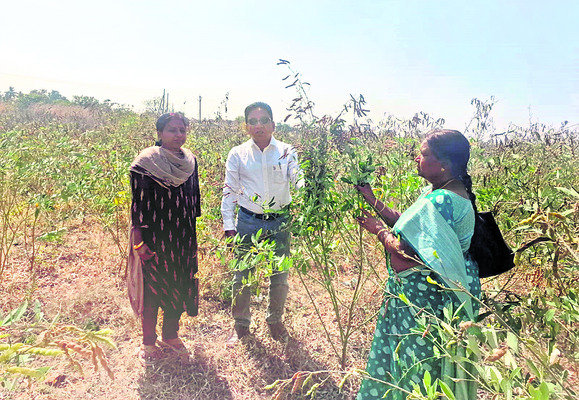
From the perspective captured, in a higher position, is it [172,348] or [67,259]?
[67,259]

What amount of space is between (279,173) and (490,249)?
49.4 inches

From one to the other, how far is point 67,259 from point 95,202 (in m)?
0.74

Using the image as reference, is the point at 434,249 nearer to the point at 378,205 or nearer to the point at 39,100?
the point at 378,205

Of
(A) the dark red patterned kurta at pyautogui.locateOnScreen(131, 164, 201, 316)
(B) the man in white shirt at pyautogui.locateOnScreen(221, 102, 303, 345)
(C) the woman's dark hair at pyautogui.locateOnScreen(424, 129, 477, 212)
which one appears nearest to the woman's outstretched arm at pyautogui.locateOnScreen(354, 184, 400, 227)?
(C) the woman's dark hair at pyautogui.locateOnScreen(424, 129, 477, 212)

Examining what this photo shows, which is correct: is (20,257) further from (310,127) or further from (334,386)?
(310,127)

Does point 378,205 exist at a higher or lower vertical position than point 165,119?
lower

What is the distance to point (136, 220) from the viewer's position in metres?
2.05

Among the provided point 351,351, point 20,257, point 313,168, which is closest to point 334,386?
point 351,351

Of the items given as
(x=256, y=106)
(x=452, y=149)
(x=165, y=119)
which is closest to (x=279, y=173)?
(x=256, y=106)

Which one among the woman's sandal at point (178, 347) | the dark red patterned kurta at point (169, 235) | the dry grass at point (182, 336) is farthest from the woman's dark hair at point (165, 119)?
the woman's sandal at point (178, 347)

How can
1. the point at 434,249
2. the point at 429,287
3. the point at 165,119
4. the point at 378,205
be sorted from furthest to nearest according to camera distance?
the point at 165,119, the point at 378,205, the point at 429,287, the point at 434,249

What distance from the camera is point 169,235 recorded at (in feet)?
7.16

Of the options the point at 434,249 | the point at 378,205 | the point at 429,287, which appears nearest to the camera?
the point at 434,249

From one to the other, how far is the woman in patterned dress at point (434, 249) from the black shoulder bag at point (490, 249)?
0.04 meters
